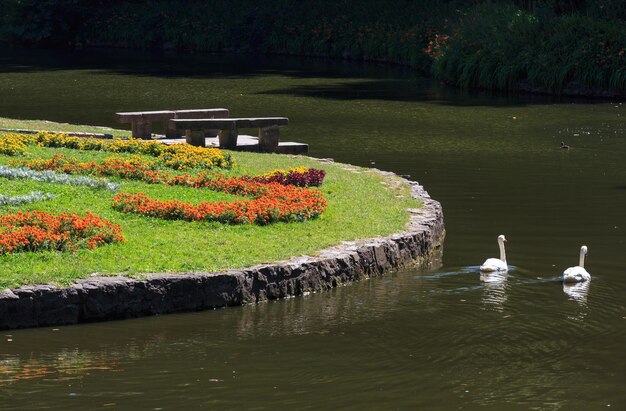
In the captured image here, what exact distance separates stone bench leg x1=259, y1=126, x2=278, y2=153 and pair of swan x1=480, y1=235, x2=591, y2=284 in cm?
878

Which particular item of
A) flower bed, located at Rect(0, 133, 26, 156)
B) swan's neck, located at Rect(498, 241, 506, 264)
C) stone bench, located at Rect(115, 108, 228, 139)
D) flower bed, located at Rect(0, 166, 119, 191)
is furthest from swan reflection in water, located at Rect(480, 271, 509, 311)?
stone bench, located at Rect(115, 108, 228, 139)

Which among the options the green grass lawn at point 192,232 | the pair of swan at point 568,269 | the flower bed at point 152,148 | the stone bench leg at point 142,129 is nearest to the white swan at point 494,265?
the pair of swan at point 568,269

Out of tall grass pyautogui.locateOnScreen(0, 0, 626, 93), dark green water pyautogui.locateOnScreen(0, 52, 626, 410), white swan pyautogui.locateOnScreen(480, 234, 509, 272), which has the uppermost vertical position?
tall grass pyautogui.locateOnScreen(0, 0, 626, 93)

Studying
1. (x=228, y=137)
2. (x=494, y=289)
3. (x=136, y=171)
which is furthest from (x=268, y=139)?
(x=494, y=289)

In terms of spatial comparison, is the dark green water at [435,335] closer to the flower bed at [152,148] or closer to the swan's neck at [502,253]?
the swan's neck at [502,253]

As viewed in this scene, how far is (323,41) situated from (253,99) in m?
18.9

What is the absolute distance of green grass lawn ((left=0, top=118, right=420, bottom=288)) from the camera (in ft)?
42.6

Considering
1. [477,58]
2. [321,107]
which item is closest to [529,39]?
[477,58]

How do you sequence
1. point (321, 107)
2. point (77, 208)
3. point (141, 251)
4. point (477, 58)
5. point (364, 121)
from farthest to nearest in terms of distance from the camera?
point (477, 58)
point (321, 107)
point (364, 121)
point (77, 208)
point (141, 251)

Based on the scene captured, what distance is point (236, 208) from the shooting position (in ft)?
51.8

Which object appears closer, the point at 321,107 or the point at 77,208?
the point at 77,208

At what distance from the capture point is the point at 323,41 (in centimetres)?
5438

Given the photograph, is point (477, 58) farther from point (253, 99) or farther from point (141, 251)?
point (141, 251)

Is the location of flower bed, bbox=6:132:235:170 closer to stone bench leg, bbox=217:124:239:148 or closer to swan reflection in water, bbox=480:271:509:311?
stone bench leg, bbox=217:124:239:148
